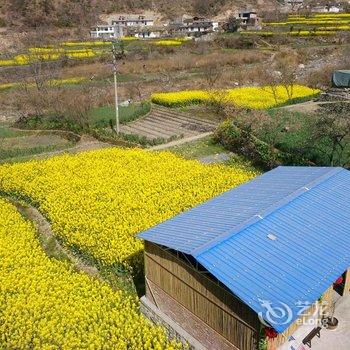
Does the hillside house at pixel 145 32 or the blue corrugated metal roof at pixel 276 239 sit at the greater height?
the blue corrugated metal roof at pixel 276 239

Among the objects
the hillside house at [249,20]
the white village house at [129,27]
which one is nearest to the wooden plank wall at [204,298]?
the white village house at [129,27]

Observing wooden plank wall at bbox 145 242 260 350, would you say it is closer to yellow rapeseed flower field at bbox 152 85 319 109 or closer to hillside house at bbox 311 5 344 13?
yellow rapeseed flower field at bbox 152 85 319 109

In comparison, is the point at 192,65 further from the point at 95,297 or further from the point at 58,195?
the point at 95,297

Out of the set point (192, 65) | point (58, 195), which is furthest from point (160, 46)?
point (58, 195)

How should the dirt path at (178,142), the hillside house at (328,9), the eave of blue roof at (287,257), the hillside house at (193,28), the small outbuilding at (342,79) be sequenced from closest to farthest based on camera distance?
the eave of blue roof at (287,257), the dirt path at (178,142), the small outbuilding at (342,79), the hillside house at (193,28), the hillside house at (328,9)

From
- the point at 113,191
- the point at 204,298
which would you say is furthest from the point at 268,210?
the point at 113,191

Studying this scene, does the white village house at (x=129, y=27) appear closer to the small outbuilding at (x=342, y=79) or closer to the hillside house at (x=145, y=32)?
the hillside house at (x=145, y=32)
